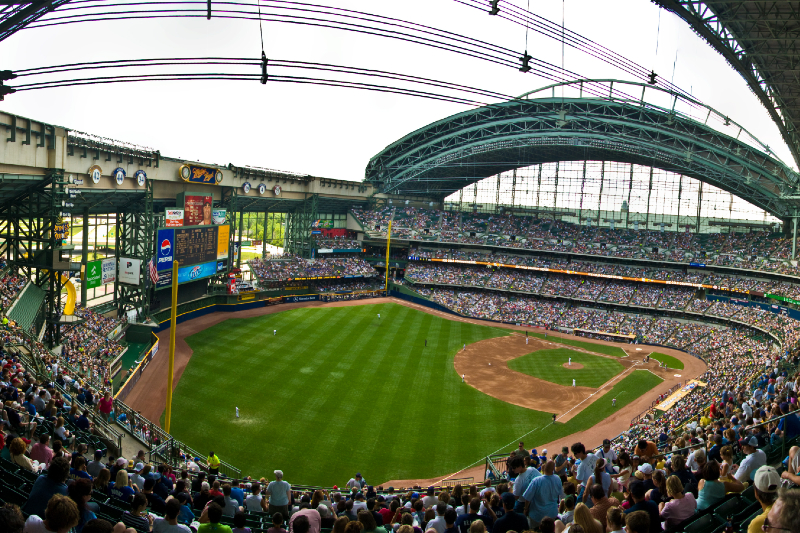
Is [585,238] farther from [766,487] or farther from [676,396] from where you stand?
[766,487]

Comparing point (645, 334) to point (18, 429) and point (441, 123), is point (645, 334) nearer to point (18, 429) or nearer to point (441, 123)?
point (441, 123)

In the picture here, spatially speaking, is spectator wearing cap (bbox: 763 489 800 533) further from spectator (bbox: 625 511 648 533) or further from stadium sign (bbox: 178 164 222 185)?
stadium sign (bbox: 178 164 222 185)

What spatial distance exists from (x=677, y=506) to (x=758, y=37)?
19079 millimetres

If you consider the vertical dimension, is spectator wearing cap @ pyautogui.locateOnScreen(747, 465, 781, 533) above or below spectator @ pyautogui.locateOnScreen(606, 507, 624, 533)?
above

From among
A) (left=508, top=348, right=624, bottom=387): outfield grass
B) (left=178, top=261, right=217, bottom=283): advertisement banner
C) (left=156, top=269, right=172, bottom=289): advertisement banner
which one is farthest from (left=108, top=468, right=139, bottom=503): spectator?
(left=178, top=261, right=217, bottom=283): advertisement banner

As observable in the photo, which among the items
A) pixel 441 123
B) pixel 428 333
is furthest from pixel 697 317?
pixel 441 123

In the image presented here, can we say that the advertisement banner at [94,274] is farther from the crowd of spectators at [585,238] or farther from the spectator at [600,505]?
the crowd of spectators at [585,238]

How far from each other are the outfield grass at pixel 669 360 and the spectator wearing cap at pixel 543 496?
39.3 metres

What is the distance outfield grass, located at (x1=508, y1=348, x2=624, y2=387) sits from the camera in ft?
125

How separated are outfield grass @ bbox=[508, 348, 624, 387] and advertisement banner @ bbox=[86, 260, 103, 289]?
30825 mm

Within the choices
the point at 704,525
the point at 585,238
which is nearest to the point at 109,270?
the point at 704,525

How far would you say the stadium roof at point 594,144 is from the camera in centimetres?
4472

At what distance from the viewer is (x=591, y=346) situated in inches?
1877

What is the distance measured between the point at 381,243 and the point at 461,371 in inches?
1395
